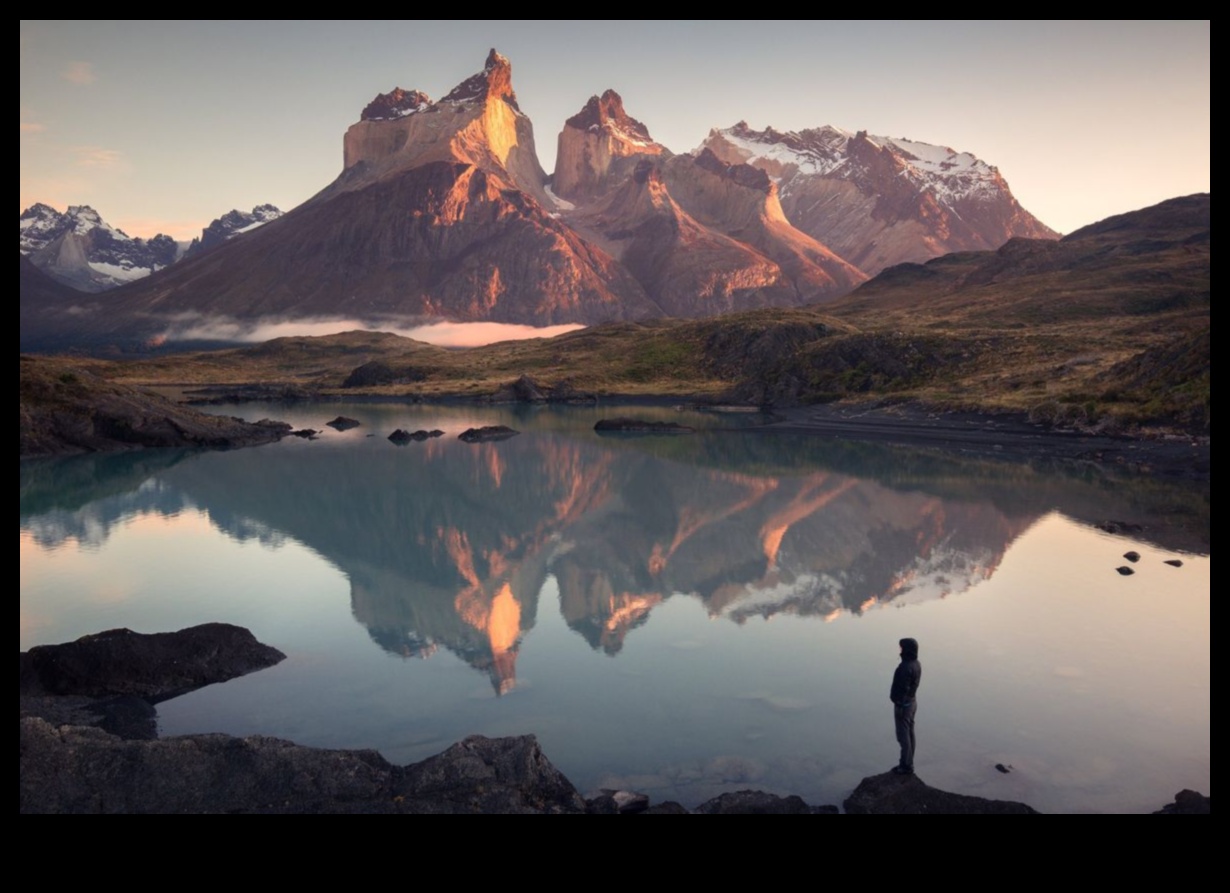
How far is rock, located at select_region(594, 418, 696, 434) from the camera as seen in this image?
96.5 meters

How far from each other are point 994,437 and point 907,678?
6617cm

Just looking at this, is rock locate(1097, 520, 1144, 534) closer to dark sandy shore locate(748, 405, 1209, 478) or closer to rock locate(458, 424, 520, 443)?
dark sandy shore locate(748, 405, 1209, 478)

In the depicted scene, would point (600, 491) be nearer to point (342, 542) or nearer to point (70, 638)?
point (342, 542)

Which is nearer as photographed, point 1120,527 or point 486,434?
point 1120,527

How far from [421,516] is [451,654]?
82.0 ft

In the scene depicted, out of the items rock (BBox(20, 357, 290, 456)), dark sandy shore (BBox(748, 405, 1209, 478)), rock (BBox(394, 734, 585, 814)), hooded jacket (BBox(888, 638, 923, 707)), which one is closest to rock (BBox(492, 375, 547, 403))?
dark sandy shore (BBox(748, 405, 1209, 478))

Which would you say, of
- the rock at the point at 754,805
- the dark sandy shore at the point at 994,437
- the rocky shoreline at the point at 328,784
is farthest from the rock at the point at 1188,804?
the dark sandy shore at the point at 994,437

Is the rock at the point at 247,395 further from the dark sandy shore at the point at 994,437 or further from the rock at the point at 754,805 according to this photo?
Result: the rock at the point at 754,805

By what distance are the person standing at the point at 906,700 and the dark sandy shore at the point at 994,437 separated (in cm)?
4985

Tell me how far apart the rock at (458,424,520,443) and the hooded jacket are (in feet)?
249

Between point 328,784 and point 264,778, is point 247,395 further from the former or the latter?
point 328,784

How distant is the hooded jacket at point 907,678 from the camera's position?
16.4m

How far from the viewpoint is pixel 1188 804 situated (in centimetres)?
1518

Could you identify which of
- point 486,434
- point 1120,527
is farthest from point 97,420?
point 1120,527
